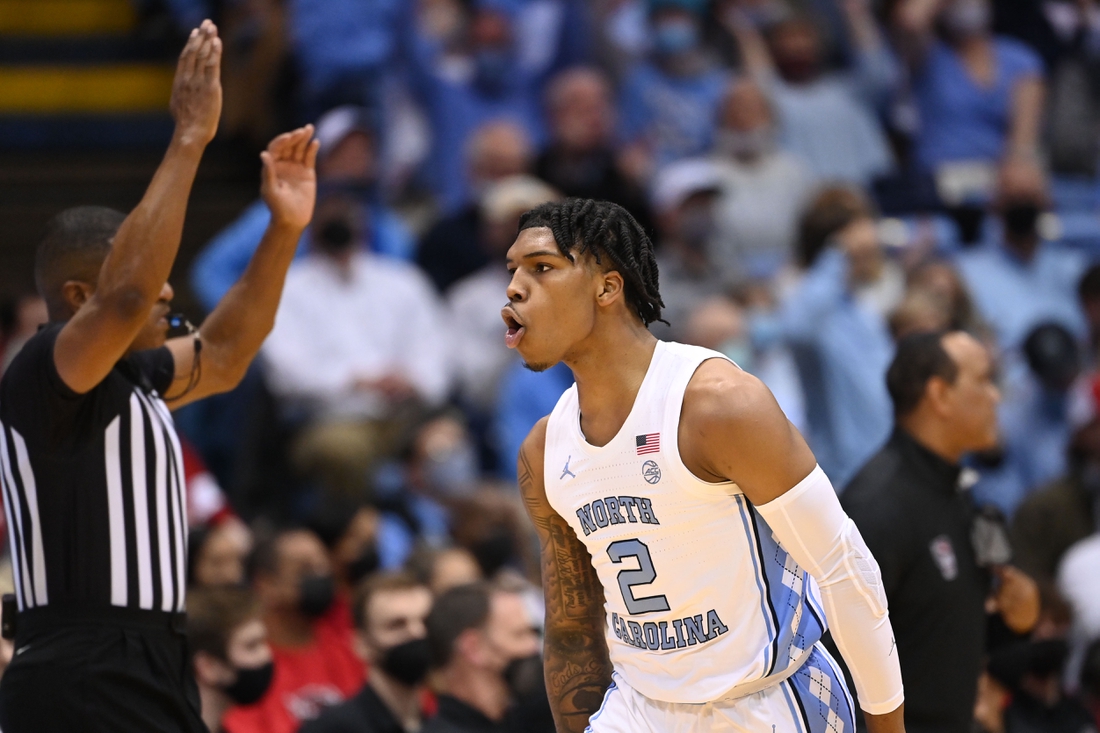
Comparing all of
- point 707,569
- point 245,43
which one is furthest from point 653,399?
point 245,43

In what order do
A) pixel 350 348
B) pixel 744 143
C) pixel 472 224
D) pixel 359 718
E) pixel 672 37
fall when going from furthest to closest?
1. pixel 672 37
2. pixel 744 143
3. pixel 472 224
4. pixel 350 348
5. pixel 359 718

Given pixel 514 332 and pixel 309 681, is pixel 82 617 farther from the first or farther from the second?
pixel 309 681

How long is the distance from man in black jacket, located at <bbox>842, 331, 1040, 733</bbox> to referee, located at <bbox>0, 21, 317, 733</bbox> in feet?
6.99

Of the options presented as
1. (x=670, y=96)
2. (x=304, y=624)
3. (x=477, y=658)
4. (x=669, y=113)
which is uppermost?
(x=670, y=96)

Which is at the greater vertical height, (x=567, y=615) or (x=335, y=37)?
(x=335, y=37)

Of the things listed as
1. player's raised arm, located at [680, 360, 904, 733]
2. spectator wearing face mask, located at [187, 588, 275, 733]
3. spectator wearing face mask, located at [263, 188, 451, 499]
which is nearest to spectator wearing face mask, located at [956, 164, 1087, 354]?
spectator wearing face mask, located at [263, 188, 451, 499]

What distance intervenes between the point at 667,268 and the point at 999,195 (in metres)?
2.47

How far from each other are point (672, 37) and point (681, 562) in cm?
718

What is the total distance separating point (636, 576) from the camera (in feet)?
12.3

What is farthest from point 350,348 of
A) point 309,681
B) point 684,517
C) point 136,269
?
point 684,517

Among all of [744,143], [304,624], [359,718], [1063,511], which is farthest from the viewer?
[744,143]

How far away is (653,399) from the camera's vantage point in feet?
12.2

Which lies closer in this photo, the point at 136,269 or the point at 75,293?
the point at 136,269

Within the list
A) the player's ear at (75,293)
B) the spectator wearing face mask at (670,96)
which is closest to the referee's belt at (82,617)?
the player's ear at (75,293)
